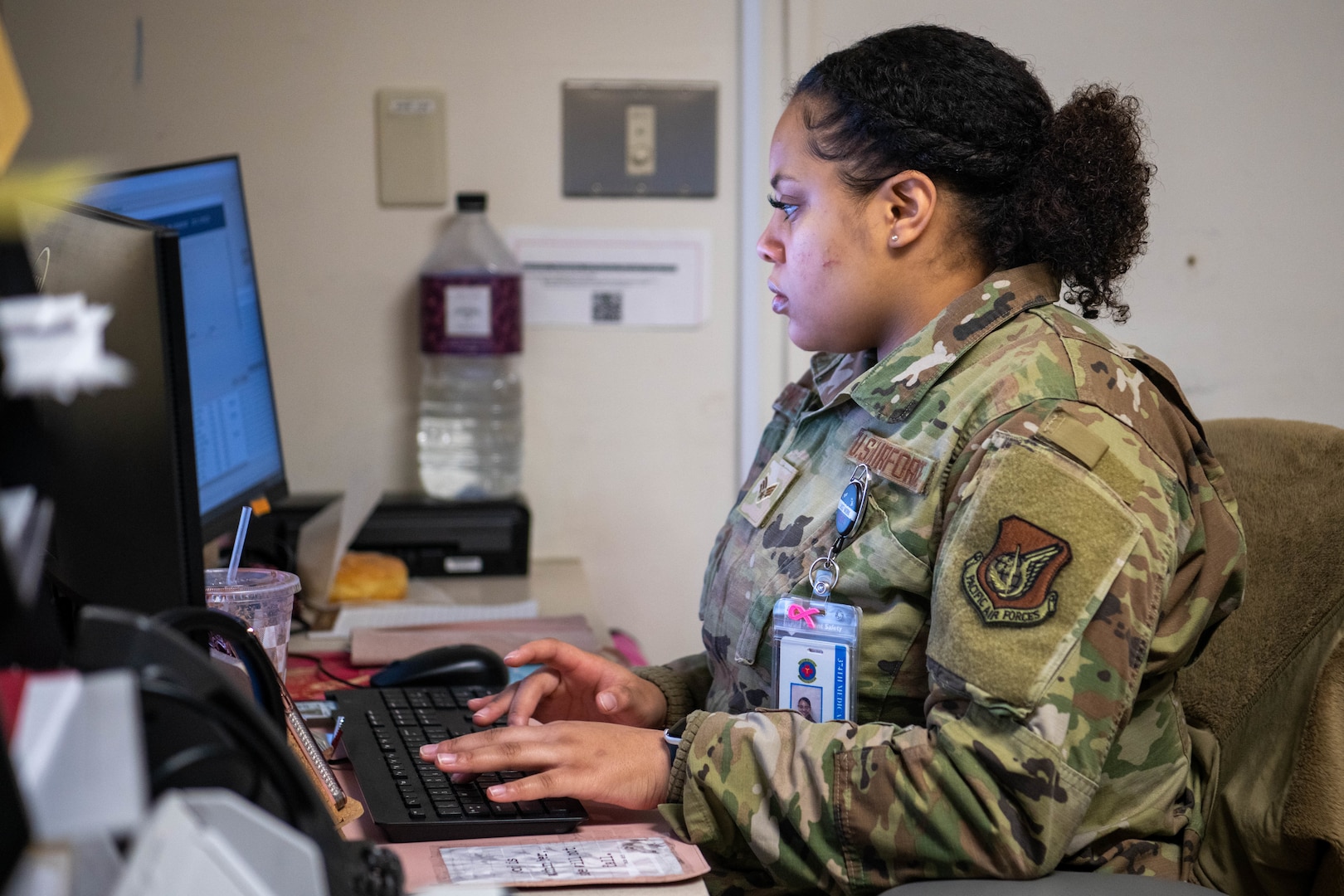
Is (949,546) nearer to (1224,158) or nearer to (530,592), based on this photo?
(530,592)

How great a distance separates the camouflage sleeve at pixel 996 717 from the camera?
0.86 m

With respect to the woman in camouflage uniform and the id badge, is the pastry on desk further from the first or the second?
the id badge

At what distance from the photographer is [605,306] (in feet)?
7.01

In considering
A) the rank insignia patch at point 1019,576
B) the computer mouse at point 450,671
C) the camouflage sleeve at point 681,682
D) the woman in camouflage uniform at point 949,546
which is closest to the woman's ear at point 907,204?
the woman in camouflage uniform at point 949,546

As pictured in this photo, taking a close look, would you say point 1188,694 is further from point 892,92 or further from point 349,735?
point 349,735

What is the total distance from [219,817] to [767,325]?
69.3 inches

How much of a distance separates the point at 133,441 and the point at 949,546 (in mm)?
588

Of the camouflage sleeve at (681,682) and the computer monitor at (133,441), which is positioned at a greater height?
the computer monitor at (133,441)

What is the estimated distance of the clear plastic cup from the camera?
1.04 metres

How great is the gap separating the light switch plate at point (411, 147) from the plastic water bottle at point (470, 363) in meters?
0.08

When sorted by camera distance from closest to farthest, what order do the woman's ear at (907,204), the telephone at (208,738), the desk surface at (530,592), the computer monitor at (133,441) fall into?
the telephone at (208,738), the computer monitor at (133,441), the woman's ear at (907,204), the desk surface at (530,592)

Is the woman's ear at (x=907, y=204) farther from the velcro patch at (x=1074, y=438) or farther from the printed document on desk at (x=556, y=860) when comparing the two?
the printed document on desk at (x=556, y=860)

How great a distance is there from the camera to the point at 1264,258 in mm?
2160

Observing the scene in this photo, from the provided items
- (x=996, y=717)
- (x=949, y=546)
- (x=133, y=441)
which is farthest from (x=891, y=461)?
(x=133, y=441)
